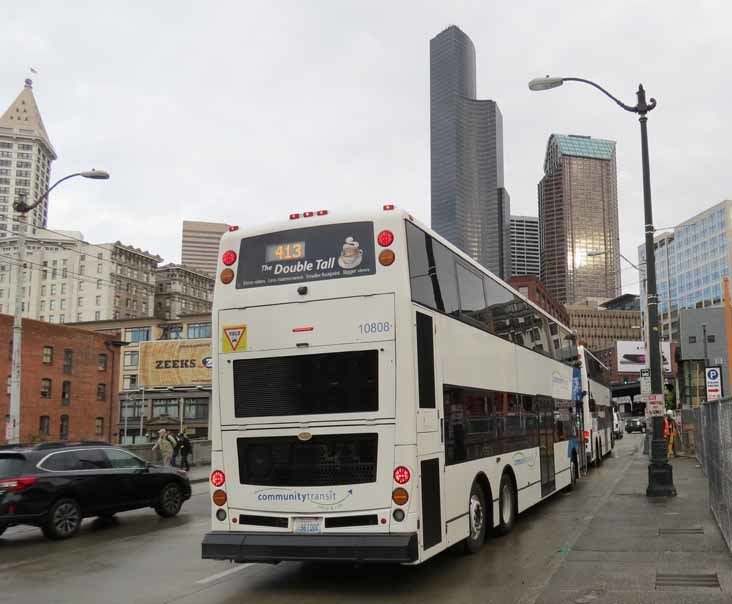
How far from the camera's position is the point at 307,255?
29.2 feet

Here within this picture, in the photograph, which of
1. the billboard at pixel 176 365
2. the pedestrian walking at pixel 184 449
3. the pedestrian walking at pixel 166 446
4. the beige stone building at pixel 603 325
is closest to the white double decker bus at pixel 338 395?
the pedestrian walking at pixel 166 446

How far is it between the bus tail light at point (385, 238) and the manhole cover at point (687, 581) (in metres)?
4.76

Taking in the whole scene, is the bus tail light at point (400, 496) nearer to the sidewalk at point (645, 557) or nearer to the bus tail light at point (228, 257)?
the sidewalk at point (645, 557)

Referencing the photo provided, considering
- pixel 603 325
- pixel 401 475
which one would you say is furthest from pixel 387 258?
pixel 603 325

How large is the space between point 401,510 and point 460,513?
178cm

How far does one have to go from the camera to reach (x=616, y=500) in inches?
637

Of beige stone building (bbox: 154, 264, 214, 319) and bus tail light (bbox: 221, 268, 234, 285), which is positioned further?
beige stone building (bbox: 154, 264, 214, 319)

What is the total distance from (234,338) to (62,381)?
63031 millimetres

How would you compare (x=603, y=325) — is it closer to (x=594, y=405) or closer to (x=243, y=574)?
(x=594, y=405)

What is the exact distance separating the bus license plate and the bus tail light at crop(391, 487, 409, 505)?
0.88 meters

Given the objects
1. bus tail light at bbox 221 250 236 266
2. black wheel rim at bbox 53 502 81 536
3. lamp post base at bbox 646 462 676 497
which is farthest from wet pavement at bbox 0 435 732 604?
bus tail light at bbox 221 250 236 266

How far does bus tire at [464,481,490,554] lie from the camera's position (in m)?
10.1

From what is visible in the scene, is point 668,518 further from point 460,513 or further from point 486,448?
point 460,513

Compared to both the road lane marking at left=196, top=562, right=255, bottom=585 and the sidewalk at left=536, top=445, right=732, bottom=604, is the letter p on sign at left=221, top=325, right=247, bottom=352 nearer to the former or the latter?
the road lane marking at left=196, top=562, right=255, bottom=585
